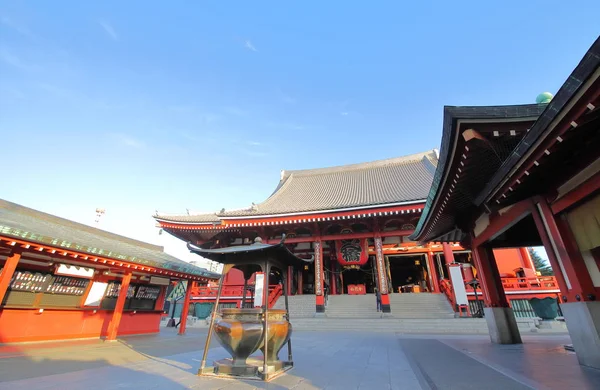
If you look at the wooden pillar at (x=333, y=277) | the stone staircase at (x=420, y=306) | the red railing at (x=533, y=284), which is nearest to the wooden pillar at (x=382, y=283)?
the stone staircase at (x=420, y=306)

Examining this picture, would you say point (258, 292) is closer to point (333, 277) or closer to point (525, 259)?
point (333, 277)

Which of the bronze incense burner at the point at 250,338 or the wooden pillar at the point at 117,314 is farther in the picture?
the wooden pillar at the point at 117,314

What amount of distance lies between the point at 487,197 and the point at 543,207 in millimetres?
783

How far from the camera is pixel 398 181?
20062 millimetres

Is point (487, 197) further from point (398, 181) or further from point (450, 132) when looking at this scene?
point (398, 181)

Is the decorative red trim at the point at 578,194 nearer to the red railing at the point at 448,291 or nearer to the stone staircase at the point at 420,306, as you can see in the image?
the stone staircase at the point at 420,306

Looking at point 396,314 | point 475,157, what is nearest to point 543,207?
point 475,157

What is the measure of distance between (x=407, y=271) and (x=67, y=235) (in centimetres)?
2163

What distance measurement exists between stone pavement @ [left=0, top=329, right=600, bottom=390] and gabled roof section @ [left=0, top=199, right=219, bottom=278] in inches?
96.4

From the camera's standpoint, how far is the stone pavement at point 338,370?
3.35 m

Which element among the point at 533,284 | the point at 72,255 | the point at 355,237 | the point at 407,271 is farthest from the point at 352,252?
the point at 72,255

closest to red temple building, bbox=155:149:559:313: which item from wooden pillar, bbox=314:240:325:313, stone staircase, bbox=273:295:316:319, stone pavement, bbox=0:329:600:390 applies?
wooden pillar, bbox=314:240:325:313

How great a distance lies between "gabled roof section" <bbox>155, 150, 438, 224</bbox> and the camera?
16.2 meters

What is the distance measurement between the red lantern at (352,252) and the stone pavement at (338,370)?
879cm
